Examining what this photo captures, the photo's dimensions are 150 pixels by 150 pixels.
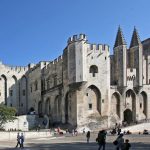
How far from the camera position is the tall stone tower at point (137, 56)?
240 ft

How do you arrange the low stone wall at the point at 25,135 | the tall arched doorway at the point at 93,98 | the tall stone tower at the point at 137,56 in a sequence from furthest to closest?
the tall stone tower at the point at 137,56 < the tall arched doorway at the point at 93,98 < the low stone wall at the point at 25,135

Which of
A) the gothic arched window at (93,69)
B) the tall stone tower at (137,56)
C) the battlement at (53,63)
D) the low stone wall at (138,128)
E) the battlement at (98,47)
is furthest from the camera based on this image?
the battlement at (53,63)

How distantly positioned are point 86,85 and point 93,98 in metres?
2.58

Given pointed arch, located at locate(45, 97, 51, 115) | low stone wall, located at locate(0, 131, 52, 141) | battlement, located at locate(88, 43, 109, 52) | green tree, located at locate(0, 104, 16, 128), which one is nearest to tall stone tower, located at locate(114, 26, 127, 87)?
battlement, located at locate(88, 43, 109, 52)

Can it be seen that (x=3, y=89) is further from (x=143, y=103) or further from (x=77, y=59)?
(x=143, y=103)

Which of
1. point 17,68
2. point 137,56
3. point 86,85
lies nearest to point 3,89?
point 17,68

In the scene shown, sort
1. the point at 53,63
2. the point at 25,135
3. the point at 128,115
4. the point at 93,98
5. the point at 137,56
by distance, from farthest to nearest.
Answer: the point at 53,63 < the point at 137,56 < the point at 128,115 < the point at 93,98 < the point at 25,135

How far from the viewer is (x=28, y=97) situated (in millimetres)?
88500

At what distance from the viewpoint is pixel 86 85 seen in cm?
6531

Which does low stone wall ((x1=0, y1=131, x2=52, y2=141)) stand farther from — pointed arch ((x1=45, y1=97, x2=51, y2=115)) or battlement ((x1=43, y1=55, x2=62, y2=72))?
pointed arch ((x1=45, y1=97, x2=51, y2=115))

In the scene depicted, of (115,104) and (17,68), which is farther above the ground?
(17,68)

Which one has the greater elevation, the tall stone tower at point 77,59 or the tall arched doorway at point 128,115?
the tall stone tower at point 77,59

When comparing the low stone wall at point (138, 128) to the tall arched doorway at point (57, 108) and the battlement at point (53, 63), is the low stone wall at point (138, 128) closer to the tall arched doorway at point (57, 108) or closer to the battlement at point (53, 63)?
the tall arched doorway at point (57, 108)

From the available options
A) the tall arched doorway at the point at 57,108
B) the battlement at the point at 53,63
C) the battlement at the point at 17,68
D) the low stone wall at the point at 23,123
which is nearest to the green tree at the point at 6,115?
the low stone wall at the point at 23,123
